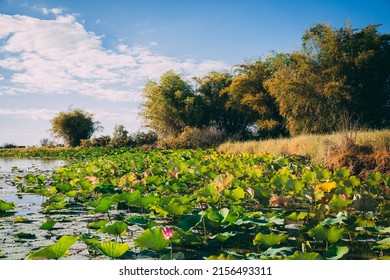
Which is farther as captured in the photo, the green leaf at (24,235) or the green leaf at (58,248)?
the green leaf at (24,235)

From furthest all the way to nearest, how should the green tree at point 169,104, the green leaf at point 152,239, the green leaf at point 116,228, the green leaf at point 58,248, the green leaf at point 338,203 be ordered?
the green tree at point 169,104 < the green leaf at point 338,203 < the green leaf at point 116,228 < the green leaf at point 152,239 < the green leaf at point 58,248

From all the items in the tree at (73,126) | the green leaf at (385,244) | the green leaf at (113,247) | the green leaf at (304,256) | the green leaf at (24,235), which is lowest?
the green leaf at (385,244)

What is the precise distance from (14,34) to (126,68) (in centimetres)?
98

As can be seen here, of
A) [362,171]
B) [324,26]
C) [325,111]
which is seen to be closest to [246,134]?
[325,111]

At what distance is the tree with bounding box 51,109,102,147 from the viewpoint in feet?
97.6

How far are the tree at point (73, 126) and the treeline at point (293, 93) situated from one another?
802 centimetres

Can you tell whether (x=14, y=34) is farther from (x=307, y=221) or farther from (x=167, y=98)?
(x=167, y=98)

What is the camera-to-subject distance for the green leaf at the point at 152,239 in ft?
6.95

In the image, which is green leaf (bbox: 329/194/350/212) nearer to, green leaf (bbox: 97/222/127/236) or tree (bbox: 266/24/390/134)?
green leaf (bbox: 97/222/127/236)

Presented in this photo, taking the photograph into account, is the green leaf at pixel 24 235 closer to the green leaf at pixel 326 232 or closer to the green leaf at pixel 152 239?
the green leaf at pixel 152 239

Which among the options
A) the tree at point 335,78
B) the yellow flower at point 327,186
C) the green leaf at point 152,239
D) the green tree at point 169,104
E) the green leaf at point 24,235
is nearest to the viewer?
the green leaf at point 152,239

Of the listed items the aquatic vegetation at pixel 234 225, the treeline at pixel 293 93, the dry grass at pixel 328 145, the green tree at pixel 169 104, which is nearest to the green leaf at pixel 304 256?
the aquatic vegetation at pixel 234 225

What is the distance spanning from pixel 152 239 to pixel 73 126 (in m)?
30.0

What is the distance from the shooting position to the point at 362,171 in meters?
6.28
